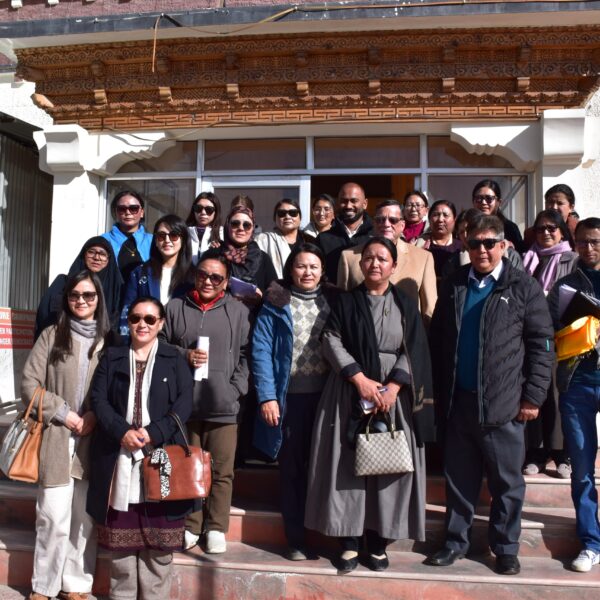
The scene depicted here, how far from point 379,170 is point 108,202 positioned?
3.22m

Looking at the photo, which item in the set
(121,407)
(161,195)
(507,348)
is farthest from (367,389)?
(161,195)

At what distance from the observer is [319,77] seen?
6340mm

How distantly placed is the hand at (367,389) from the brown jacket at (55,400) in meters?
1.64

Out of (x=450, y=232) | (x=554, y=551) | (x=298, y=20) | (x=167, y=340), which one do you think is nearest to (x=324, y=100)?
(x=298, y=20)

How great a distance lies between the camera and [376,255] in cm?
381

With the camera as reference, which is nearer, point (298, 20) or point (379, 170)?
point (298, 20)

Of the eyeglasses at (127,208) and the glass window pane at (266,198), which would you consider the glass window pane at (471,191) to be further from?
the eyeglasses at (127,208)

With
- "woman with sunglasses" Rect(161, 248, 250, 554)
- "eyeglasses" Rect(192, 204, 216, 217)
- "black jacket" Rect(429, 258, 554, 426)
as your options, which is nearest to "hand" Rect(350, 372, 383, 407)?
"black jacket" Rect(429, 258, 554, 426)

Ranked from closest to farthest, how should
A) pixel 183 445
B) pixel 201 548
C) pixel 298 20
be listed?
pixel 183 445
pixel 201 548
pixel 298 20

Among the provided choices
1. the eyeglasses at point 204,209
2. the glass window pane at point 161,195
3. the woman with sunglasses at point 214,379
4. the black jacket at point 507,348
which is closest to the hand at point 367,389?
the black jacket at point 507,348

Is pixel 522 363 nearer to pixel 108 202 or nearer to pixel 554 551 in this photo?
pixel 554 551

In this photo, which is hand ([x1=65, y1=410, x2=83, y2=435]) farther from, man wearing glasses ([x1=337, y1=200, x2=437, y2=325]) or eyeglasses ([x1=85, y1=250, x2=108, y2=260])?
man wearing glasses ([x1=337, y1=200, x2=437, y2=325])

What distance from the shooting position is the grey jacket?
3.92 metres

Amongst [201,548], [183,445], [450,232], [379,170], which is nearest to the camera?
[183,445]
